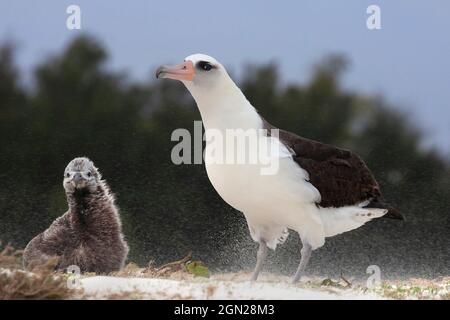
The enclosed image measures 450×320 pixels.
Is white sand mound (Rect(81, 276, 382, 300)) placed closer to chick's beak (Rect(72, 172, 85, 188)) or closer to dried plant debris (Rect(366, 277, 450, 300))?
dried plant debris (Rect(366, 277, 450, 300))

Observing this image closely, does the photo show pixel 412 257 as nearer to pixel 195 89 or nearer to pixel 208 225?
pixel 208 225

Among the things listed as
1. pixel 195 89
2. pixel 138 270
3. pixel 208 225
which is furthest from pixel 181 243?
pixel 195 89

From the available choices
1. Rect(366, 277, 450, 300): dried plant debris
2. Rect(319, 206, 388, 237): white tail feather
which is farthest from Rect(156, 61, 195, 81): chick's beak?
Rect(366, 277, 450, 300): dried plant debris

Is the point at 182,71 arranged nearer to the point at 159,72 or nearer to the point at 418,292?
the point at 159,72

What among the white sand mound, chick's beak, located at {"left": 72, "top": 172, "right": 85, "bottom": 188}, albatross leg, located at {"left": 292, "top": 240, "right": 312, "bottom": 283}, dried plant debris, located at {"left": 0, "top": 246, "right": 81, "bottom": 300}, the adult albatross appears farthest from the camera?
chick's beak, located at {"left": 72, "top": 172, "right": 85, "bottom": 188}

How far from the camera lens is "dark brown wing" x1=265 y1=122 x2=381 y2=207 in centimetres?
686

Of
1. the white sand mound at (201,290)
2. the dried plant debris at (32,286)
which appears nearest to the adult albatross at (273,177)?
the white sand mound at (201,290)

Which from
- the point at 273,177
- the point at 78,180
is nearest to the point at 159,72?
the point at 78,180

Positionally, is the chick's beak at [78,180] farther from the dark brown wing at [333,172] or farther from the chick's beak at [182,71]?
the dark brown wing at [333,172]

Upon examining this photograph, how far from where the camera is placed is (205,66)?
6859mm

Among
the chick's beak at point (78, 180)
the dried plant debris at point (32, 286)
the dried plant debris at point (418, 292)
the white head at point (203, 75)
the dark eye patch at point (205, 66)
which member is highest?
the dark eye patch at point (205, 66)

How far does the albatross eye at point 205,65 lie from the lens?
6855mm
